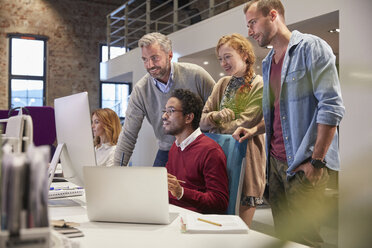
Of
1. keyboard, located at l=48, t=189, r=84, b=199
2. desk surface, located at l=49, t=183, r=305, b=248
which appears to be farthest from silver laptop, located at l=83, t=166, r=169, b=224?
keyboard, located at l=48, t=189, r=84, b=199

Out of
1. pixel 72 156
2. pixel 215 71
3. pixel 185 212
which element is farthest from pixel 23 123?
pixel 215 71

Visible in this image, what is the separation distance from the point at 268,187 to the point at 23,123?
1154 millimetres

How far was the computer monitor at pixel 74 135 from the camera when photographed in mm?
1401

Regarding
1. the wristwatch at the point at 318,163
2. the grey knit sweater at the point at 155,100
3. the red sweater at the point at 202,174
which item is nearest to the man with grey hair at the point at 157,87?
the grey knit sweater at the point at 155,100

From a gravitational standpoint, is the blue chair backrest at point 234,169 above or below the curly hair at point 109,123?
below

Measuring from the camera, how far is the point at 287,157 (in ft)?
5.57

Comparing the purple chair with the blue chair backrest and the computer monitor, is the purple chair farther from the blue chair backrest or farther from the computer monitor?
the blue chair backrest

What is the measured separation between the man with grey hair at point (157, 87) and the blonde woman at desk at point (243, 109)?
0.74 feet

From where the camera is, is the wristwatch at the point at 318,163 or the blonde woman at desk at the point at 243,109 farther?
the blonde woman at desk at the point at 243,109

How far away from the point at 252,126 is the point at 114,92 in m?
9.26

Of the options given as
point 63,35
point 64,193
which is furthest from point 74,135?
point 63,35

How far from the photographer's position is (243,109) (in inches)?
87.9

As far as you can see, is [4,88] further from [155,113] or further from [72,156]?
[72,156]

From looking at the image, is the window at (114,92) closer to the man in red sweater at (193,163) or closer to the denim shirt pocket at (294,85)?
the man in red sweater at (193,163)
